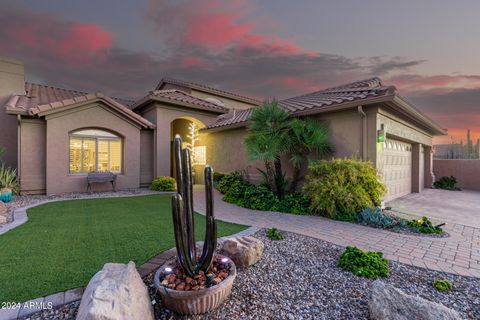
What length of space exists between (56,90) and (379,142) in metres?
16.7

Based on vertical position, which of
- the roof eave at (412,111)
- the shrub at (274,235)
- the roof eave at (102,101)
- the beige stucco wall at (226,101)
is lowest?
the shrub at (274,235)

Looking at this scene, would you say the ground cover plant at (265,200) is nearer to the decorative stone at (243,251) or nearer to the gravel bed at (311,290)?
the gravel bed at (311,290)

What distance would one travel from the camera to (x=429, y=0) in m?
8.17

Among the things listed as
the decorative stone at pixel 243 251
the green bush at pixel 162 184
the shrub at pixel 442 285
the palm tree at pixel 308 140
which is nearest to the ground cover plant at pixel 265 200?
the palm tree at pixel 308 140

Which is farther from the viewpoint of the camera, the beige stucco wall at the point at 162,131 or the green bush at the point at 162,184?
the beige stucco wall at the point at 162,131

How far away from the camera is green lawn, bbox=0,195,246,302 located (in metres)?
2.86

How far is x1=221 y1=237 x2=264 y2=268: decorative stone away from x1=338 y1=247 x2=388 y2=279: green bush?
4.45 ft

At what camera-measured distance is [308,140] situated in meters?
7.51

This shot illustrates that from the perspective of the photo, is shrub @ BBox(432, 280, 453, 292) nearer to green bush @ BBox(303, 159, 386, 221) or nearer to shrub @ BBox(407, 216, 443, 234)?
shrub @ BBox(407, 216, 443, 234)

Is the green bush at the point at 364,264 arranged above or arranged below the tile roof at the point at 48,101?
below

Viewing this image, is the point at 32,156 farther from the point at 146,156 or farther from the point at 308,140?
the point at 308,140

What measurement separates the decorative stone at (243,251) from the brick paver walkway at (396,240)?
78.5 inches

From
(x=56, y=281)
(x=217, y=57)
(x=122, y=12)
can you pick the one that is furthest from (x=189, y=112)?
(x=56, y=281)

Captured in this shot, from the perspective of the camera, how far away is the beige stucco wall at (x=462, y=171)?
13305 millimetres
